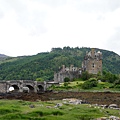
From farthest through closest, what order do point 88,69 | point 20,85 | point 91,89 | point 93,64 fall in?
point 93,64, point 88,69, point 20,85, point 91,89

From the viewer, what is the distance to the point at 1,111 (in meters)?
38.2

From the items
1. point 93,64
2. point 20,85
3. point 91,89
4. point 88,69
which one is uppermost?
point 93,64

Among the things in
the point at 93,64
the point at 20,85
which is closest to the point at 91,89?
the point at 20,85

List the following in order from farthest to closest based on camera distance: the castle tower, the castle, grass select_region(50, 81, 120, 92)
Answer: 1. the castle tower
2. the castle
3. grass select_region(50, 81, 120, 92)

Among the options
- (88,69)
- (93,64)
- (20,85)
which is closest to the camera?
(20,85)

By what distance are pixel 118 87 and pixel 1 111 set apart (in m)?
66.2

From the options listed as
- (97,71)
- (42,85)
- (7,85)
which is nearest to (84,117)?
(7,85)

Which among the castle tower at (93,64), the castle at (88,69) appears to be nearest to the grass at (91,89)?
the castle at (88,69)

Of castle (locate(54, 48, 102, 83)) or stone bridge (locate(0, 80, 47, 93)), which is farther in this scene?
castle (locate(54, 48, 102, 83))

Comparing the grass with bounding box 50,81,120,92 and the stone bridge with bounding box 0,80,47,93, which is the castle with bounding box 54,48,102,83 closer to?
the stone bridge with bounding box 0,80,47,93

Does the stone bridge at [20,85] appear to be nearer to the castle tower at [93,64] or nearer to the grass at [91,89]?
the grass at [91,89]

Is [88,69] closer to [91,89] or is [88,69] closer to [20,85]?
[91,89]

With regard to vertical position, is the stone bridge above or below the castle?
below

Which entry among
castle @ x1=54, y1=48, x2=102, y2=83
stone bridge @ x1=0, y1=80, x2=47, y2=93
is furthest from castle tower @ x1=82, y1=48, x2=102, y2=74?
stone bridge @ x1=0, y1=80, x2=47, y2=93
